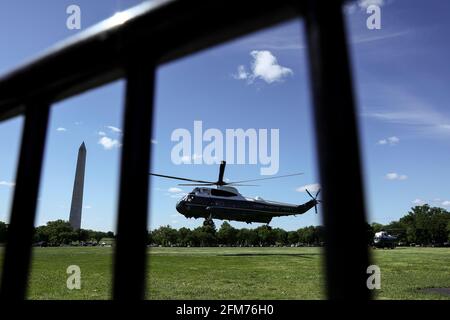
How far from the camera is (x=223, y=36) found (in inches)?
24.8

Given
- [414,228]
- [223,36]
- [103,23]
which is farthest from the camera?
[414,228]

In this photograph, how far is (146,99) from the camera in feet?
2.35

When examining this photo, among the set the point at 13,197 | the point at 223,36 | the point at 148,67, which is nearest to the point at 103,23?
the point at 148,67

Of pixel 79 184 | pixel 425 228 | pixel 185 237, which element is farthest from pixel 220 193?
pixel 425 228

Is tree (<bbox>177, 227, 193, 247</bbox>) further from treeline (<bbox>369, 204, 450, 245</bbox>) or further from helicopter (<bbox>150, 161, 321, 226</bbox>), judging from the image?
helicopter (<bbox>150, 161, 321, 226</bbox>)

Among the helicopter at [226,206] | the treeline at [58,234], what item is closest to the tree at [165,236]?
the treeline at [58,234]

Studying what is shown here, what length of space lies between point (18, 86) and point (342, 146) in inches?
30.9

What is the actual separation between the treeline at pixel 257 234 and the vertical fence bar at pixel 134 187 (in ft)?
327

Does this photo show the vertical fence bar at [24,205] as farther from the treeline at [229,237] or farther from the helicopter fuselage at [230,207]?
the treeline at [229,237]

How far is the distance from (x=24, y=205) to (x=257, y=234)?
122m

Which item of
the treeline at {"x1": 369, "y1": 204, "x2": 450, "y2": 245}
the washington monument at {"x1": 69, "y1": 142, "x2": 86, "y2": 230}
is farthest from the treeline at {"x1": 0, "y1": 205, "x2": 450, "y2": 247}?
the washington monument at {"x1": 69, "y1": 142, "x2": 86, "y2": 230}

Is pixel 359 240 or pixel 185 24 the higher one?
pixel 185 24

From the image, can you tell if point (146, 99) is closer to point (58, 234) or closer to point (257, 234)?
point (58, 234)
